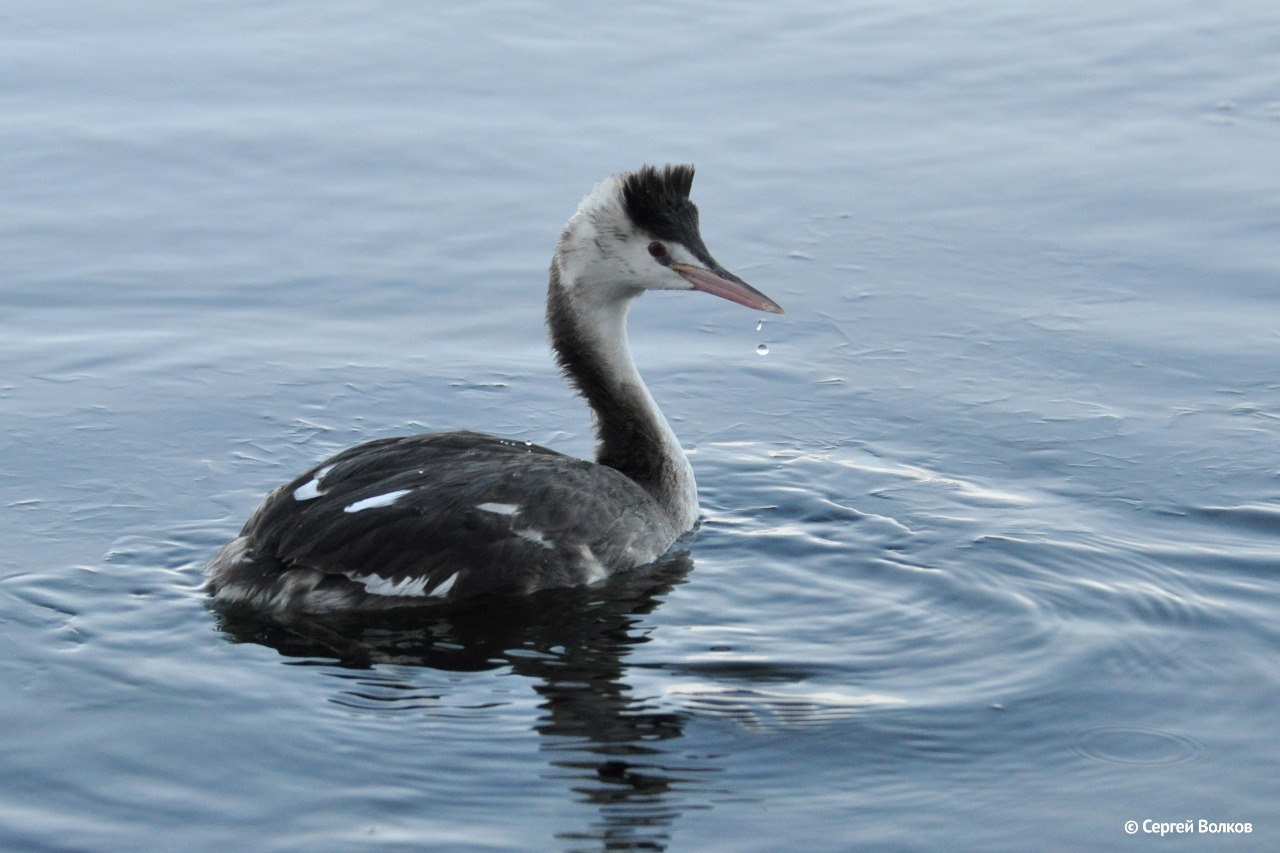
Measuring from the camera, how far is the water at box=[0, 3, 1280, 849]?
21.7 feet

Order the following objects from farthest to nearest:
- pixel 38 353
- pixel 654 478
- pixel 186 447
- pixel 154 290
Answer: pixel 154 290 → pixel 38 353 → pixel 186 447 → pixel 654 478

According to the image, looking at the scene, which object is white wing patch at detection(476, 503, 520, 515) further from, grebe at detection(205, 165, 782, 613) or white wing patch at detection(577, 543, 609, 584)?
white wing patch at detection(577, 543, 609, 584)

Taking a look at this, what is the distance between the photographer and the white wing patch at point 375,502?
7918 mm

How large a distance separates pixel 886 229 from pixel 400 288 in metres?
3.08

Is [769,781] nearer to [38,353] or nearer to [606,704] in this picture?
[606,704]

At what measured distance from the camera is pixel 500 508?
8062 millimetres

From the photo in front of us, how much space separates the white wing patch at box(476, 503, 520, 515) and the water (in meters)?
0.38

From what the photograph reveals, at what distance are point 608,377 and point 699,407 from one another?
53.5 inches

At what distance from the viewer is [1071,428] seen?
392 inches

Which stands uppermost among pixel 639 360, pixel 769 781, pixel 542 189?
pixel 542 189

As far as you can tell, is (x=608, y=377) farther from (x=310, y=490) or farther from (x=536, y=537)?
(x=310, y=490)

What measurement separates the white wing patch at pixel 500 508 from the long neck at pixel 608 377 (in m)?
1.08

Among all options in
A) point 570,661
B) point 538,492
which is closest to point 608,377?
point 538,492

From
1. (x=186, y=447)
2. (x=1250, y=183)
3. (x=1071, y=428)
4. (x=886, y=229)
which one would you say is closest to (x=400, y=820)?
(x=186, y=447)
